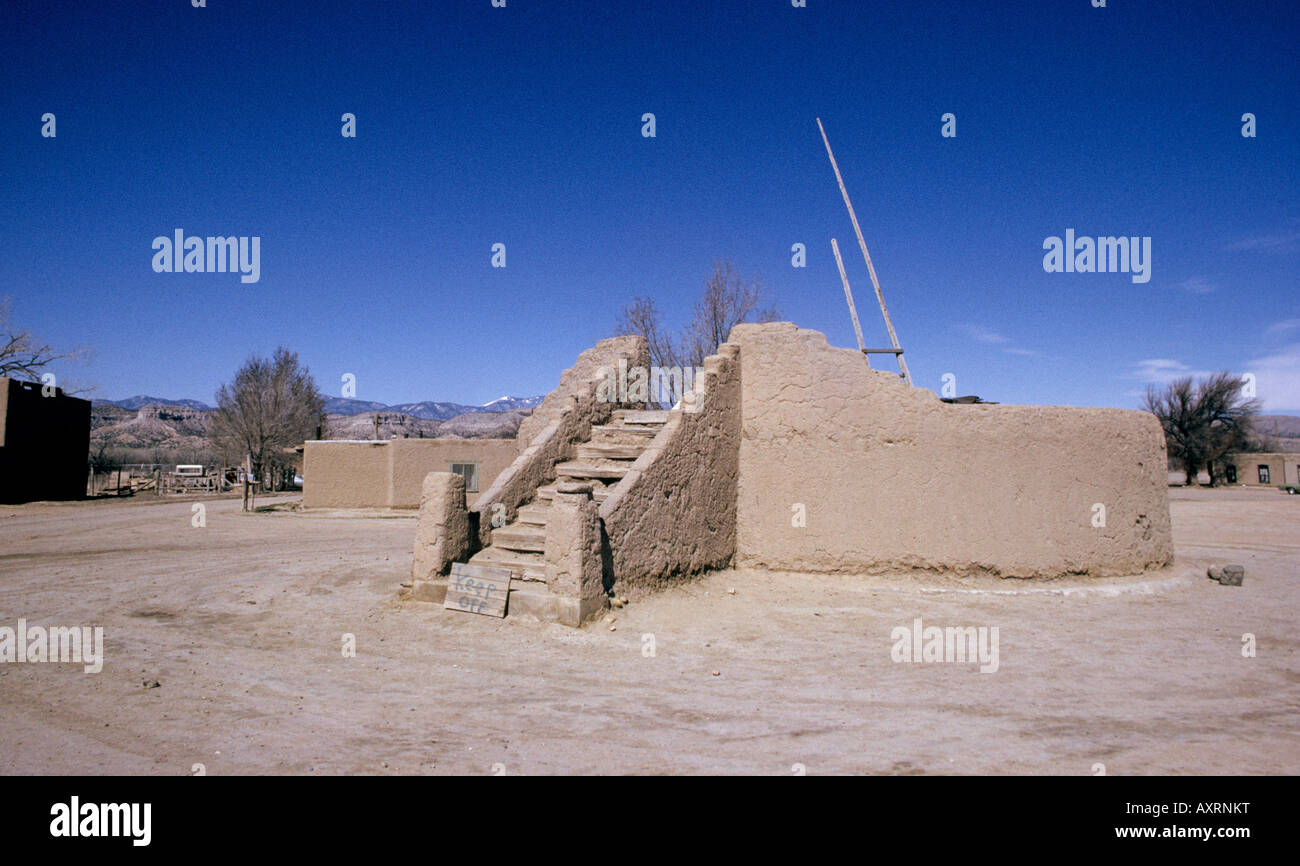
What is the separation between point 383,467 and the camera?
70.5 ft

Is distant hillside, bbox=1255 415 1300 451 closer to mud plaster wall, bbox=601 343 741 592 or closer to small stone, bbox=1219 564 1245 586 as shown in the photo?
small stone, bbox=1219 564 1245 586

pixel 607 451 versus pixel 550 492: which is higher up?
pixel 607 451

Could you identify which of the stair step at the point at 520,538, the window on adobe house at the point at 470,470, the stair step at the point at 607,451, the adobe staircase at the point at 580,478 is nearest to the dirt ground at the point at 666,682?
the adobe staircase at the point at 580,478

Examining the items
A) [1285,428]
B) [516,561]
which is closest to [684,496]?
[516,561]

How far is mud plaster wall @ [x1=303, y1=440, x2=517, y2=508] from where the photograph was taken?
21109 mm

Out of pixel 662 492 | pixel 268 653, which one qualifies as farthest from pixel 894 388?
pixel 268 653

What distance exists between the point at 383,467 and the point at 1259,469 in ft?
155

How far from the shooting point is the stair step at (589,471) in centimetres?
856

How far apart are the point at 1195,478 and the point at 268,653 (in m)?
49.8

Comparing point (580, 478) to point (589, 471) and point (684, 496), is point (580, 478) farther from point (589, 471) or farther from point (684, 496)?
point (684, 496)

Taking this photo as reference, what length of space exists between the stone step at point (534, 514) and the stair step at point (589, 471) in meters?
0.56

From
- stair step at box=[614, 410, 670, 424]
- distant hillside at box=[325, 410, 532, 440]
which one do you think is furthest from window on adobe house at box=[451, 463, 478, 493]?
distant hillside at box=[325, 410, 532, 440]
